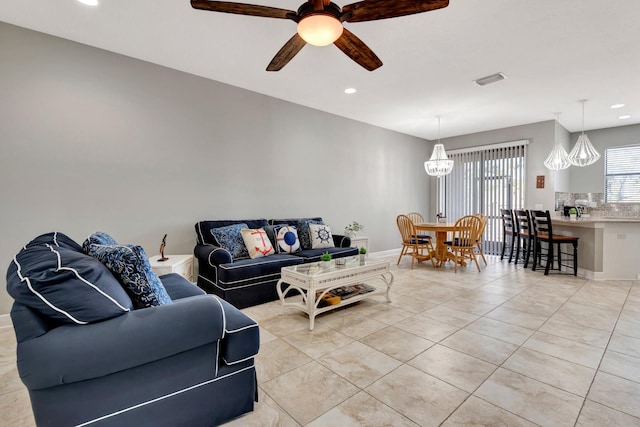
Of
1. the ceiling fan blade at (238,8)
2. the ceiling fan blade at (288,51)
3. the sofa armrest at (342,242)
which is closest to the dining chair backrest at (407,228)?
the sofa armrest at (342,242)

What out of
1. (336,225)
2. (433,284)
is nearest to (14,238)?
(336,225)

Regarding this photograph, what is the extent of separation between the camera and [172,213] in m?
3.62

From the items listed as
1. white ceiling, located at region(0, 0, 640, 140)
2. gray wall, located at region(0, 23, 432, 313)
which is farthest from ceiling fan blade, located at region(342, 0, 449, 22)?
gray wall, located at region(0, 23, 432, 313)

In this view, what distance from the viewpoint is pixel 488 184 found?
6438 mm

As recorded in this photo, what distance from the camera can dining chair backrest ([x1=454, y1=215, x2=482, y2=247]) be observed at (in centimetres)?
486

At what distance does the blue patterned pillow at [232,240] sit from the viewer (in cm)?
358

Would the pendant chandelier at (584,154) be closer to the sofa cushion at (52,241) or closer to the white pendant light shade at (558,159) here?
the white pendant light shade at (558,159)

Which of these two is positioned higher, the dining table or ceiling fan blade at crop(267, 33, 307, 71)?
ceiling fan blade at crop(267, 33, 307, 71)

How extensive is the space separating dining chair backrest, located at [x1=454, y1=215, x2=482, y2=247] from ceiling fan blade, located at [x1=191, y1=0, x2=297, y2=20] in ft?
13.7

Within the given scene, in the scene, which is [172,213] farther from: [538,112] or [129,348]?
[538,112]

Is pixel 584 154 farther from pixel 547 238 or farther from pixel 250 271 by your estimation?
pixel 250 271

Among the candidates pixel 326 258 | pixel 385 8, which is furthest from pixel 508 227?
pixel 385 8

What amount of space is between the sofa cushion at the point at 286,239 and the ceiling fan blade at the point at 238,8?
265 centimetres

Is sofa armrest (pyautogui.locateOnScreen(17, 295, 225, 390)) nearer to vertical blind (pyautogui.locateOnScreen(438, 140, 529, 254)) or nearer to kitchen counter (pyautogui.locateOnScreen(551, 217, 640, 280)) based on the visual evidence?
kitchen counter (pyautogui.locateOnScreen(551, 217, 640, 280))
